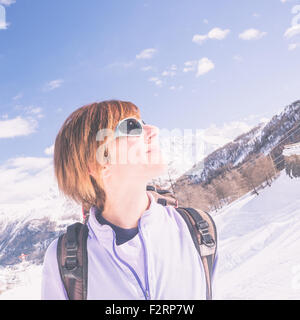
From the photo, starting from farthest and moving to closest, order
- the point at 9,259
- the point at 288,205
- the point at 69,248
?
the point at 288,205
the point at 9,259
the point at 69,248

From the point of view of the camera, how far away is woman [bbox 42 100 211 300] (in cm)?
92

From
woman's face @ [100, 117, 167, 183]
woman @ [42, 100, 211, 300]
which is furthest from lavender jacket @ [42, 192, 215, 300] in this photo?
woman's face @ [100, 117, 167, 183]

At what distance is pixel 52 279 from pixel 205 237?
0.61 metres

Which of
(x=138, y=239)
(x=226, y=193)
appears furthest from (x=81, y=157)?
(x=226, y=193)

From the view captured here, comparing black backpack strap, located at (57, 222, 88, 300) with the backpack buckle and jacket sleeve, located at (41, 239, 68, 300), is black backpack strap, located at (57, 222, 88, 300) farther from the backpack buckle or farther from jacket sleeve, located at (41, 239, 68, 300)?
the backpack buckle

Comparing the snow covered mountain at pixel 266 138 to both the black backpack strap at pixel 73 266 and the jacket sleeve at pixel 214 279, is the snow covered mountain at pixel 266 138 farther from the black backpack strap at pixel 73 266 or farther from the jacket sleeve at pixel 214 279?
the black backpack strap at pixel 73 266

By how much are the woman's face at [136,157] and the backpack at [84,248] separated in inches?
10.0

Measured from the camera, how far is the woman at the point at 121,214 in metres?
0.92

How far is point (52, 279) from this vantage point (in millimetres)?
925

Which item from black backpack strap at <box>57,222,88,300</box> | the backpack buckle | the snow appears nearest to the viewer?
black backpack strap at <box>57,222,88,300</box>

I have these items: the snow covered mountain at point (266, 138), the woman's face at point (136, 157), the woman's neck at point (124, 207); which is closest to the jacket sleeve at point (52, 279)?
the woman's neck at point (124, 207)

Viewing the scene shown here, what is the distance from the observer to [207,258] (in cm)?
102
